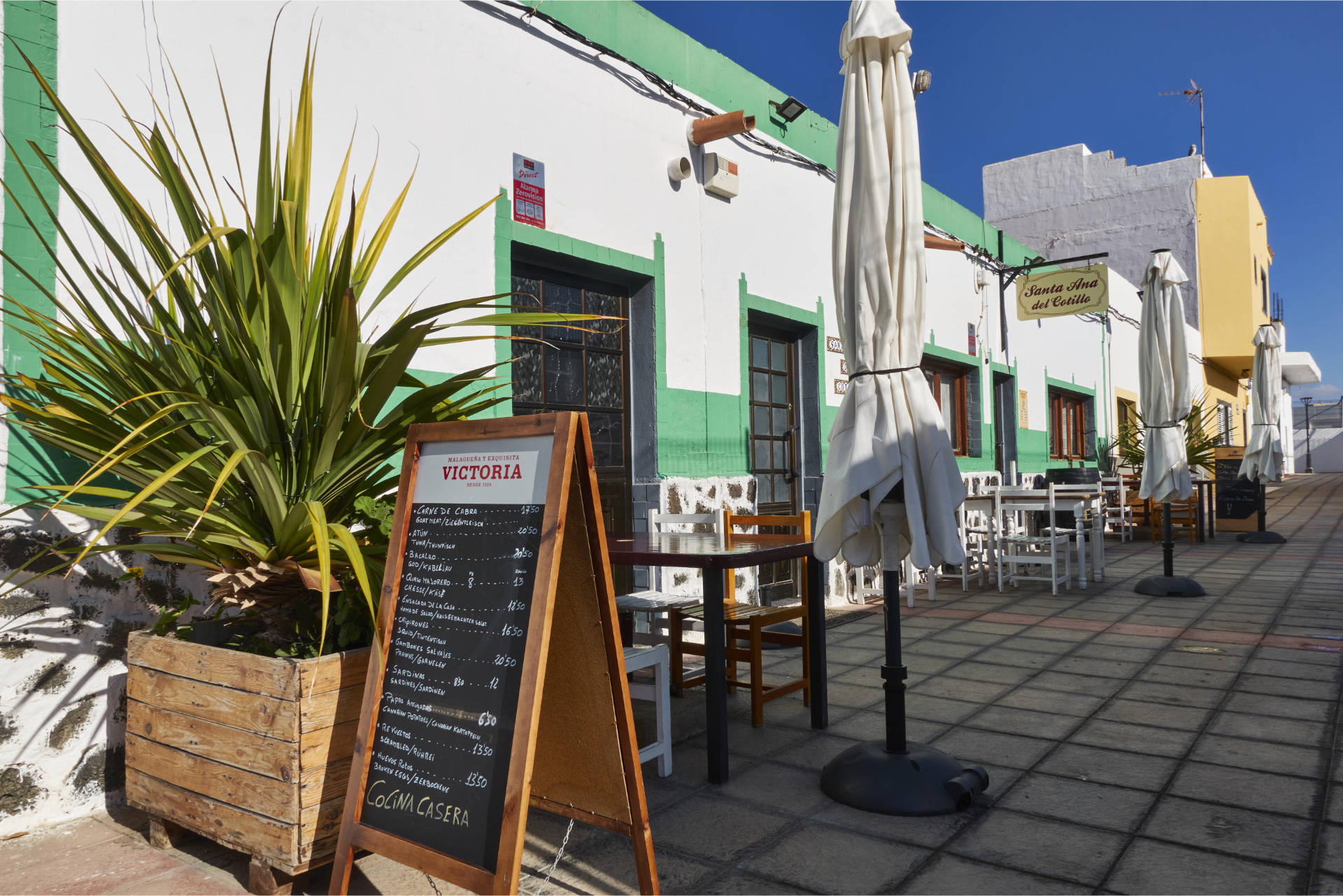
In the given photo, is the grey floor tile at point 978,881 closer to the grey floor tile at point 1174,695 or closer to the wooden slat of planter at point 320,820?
the wooden slat of planter at point 320,820

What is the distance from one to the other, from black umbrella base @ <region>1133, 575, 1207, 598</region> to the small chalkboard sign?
5.87 meters

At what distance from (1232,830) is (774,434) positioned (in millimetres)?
4161

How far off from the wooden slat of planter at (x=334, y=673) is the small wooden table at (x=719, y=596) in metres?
0.85

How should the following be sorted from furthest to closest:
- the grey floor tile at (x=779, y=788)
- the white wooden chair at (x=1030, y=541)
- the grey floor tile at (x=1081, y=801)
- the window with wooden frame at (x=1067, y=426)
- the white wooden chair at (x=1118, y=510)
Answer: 1. the window with wooden frame at (x=1067, y=426)
2. the white wooden chair at (x=1118, y=510)
3. the white wooden chair at (x=1030, y=541)
4. the grey floor tile at (x=779, y=788)
5. the grey floor tile at (x=1081, y=801)

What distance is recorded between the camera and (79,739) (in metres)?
2.69

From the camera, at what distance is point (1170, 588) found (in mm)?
6441

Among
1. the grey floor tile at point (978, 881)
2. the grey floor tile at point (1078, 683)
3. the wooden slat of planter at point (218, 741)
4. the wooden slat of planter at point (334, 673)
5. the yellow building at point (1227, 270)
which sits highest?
the yellow building at point (1227, 270)

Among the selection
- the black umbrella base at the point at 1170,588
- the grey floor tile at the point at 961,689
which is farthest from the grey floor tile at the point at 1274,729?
the black umbrella base at the point at 1170,588

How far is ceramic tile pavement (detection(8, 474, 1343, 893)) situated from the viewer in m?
2.15

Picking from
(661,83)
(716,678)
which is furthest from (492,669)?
(661,83)

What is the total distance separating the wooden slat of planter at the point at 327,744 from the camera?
203 cm

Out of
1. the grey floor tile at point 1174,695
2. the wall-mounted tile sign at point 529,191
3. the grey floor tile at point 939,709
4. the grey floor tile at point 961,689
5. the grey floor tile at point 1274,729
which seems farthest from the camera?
the wall-mounted tile sign at point 529,191

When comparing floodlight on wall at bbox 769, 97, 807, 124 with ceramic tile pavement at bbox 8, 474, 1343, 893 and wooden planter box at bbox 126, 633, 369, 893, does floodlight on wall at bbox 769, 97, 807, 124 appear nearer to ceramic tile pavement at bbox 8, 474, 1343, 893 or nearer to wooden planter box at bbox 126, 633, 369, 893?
ceramic tile pavement at bbox 8, 474, 1343, 893

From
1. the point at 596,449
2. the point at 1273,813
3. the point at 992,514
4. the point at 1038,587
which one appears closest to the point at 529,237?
the point at 596,449
